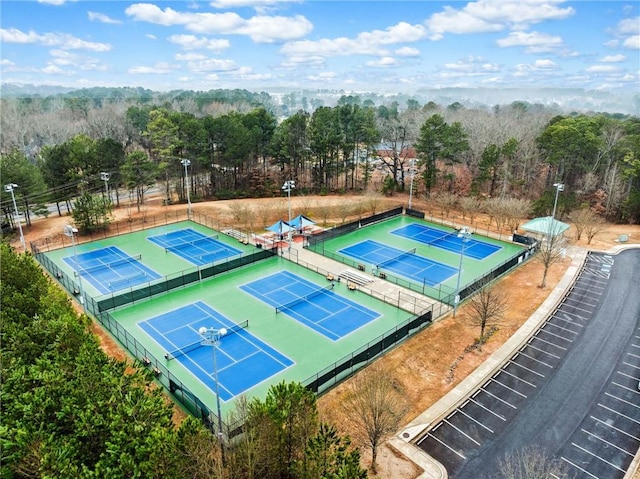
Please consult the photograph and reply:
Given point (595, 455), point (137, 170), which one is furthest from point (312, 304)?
point (137, 170)

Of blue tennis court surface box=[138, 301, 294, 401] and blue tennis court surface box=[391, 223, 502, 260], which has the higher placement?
blue tennis court surface box=[391, 223, 502, 260]

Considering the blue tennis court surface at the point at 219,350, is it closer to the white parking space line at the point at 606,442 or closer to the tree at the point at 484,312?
the tree at the point at 484,312

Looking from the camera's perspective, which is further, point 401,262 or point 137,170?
point 137,170

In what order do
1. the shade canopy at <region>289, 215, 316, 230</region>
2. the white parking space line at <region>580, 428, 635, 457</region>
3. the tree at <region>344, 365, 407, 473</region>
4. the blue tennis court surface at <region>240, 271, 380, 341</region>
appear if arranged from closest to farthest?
the tree at <region>344, 365, 407, 473</region>
the white parking space line at <region>580, 428, 635, 457</region>
the blue tennis court surface at <region>240, 271, 380, 341</region>
the shade canopy at <region>289, 215, 316, 230</region>

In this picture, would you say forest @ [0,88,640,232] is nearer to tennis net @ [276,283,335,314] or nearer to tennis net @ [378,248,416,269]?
tennis net @ [378,248,416,269]

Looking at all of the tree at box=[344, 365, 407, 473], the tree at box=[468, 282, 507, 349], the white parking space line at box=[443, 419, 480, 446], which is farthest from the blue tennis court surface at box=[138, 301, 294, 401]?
the tree at box=[468, 282, 507, 349]

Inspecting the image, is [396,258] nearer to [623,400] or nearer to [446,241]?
[446,241]

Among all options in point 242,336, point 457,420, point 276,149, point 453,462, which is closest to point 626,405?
point 457,420

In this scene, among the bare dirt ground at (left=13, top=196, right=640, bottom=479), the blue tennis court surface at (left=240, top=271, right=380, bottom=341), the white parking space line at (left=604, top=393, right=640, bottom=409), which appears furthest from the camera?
the blue tennis court surface at (left=240, top=271, right=380, bottom=341)
